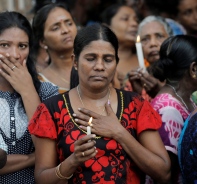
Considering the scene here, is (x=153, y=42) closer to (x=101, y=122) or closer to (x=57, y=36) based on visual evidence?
(x=57, y=36)

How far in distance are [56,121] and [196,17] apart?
3736 mm

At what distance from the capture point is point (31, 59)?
13.5 ft

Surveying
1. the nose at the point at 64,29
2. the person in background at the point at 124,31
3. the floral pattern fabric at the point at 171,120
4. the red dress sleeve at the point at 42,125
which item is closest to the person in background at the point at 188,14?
the person in background at the point at 124,31

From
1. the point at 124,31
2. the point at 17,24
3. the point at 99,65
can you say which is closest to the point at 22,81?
the point at 17,24

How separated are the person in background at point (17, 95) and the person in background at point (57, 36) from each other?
0.93m

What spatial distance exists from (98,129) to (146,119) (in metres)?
0.32

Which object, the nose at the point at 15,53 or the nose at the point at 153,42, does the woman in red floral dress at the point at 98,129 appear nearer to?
the nose at the point at 15,53

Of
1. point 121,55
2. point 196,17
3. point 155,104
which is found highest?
point 196,17

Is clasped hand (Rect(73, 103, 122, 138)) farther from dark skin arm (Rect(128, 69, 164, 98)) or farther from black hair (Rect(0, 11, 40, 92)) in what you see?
dark skin arm (Rect(128, 69, 164, 98))

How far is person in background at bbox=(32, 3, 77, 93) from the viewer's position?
496cm

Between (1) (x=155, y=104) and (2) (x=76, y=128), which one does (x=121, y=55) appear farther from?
(2) (x=76, y=128)

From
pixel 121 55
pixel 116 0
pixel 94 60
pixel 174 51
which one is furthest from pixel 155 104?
pixel 116 0

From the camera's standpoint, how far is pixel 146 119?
11.2ft

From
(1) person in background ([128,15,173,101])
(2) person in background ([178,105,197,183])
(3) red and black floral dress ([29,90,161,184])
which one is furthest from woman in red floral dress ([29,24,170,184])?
(1) person in background ([128,15,173,101])
